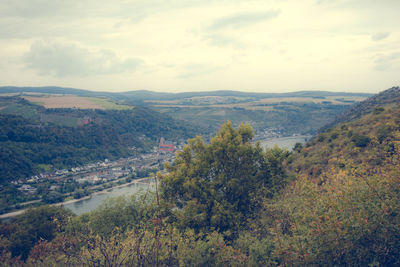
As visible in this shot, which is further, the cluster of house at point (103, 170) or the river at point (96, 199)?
the cluster of house at point (103, 170)

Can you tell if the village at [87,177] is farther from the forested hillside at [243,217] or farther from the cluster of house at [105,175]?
the forested hillside at [243,217]

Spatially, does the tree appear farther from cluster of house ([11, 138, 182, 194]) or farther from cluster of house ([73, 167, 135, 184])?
cluster of house ([73, 167, 135, 184])

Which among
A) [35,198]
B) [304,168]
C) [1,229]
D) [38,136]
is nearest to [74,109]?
[38,136]

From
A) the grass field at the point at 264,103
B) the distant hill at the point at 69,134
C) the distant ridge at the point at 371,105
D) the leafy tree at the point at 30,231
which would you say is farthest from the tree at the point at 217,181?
the grass field at the point at 264,103

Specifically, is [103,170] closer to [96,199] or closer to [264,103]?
[96,199]

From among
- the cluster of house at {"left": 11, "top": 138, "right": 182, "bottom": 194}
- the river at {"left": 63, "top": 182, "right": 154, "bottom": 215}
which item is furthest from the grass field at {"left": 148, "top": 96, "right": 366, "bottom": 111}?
the river at {"left": 63, "top": 182, "right": 154, "bottom": 215}

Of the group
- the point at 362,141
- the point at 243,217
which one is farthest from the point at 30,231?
the point at 362,141
